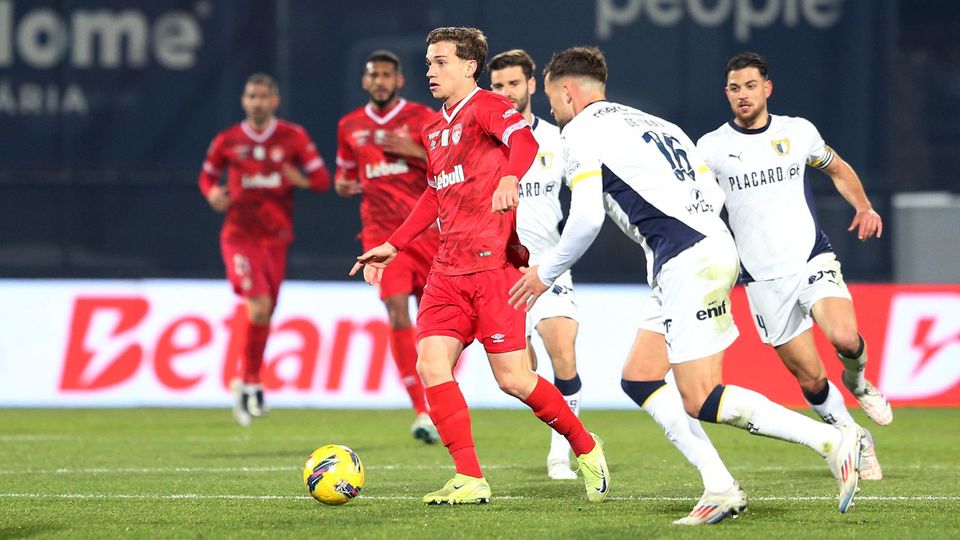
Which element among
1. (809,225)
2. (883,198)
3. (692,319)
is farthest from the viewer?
(883,198)

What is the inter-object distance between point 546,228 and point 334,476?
2431 mm

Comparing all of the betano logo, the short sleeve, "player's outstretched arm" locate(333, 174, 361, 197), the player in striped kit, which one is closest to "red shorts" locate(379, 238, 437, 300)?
"player's outstretched arm" locate(333, 174, 361, 197)

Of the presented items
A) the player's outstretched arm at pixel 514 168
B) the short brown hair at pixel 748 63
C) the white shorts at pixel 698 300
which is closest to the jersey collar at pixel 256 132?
the short brown hair at pixel 748 63

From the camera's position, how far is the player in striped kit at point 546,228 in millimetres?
8508

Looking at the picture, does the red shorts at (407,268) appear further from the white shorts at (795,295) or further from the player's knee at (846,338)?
the player's knee at (846,338)

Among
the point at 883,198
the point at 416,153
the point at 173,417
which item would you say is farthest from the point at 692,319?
the point at 883,198

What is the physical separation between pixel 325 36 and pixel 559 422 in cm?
908

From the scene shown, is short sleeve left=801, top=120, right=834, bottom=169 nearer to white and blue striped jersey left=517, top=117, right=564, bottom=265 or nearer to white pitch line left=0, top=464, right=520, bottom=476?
white and blue striped jersey left=517, top=117, right=564, bottom=265

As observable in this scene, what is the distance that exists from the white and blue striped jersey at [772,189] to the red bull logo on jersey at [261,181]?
5375 mm

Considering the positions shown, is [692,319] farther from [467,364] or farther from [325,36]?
[325,36]

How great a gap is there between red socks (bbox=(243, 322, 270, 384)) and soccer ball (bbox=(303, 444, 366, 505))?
5322 millimetres

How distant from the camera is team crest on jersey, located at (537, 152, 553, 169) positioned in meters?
8.83

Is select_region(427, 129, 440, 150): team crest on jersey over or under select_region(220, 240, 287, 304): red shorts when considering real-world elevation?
over

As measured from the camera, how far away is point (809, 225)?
8273 mm
